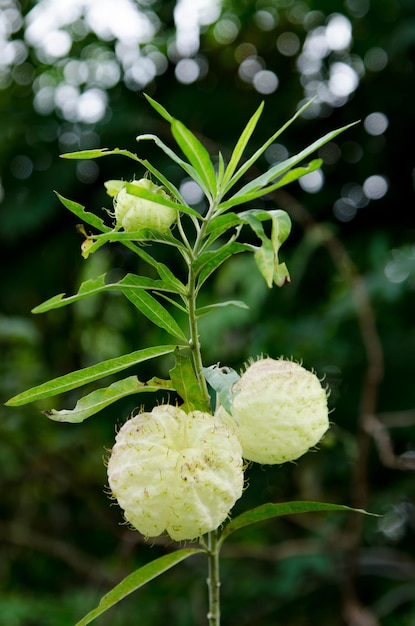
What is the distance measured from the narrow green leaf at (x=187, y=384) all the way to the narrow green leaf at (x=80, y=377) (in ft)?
0.04

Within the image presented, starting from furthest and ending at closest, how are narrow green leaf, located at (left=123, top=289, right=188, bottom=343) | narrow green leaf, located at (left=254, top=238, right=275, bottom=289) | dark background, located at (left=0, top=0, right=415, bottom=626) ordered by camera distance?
dark background, located at (left=0, top=0, right=415, bottom=626), narrow green leaf, located at (left=123, top=289, right=188, bottom=343), narrow green leaf, located at (left=254, top=238, right=275, bottom=289)

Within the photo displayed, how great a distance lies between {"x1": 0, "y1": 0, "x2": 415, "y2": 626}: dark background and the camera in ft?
6.71

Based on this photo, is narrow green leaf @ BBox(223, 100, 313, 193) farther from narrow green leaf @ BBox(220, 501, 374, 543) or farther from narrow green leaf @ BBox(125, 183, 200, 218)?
narrow green leaf @ BBox(220, 501, 374, 543)

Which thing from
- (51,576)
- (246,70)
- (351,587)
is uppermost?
(246,70)

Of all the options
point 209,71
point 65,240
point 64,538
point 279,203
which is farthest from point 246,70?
point 64,538

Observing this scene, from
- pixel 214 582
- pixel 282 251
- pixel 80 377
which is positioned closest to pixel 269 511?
pixel 214 582

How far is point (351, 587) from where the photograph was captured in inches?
63.5

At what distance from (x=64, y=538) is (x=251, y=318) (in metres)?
1.27

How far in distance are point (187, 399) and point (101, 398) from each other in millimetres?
69

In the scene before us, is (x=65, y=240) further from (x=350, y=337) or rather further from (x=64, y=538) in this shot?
(x=64, y=538)

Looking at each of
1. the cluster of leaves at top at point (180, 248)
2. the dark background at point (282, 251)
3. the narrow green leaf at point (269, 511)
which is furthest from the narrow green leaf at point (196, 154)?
the dark background at point (282, 251)

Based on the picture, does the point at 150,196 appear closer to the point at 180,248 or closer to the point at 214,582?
the point at 180,248

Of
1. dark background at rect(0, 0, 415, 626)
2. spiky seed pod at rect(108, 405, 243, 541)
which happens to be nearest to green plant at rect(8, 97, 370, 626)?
spiky seed pod at rect(108, 405, 243, 541)

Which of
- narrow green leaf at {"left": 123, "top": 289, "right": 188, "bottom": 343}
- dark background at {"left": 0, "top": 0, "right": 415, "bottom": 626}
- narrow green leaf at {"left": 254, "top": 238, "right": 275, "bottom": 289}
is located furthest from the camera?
dark background at {"left": 0, "top": 0, "right": 415, "bottom": 626}
